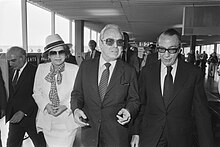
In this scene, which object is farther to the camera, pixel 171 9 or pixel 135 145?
pixel 171 9

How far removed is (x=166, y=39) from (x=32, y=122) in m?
1.81

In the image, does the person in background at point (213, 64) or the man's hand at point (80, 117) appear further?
the person in background at point (213, 64)

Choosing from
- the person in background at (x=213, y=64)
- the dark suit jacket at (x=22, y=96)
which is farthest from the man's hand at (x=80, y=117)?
the person in background at (x=213, y=64)

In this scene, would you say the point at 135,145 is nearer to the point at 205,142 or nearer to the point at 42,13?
the point at 205,142

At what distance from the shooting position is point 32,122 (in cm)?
271

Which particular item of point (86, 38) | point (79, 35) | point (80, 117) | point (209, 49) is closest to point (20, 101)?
point (80, 117)

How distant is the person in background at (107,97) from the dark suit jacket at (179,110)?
167 mm

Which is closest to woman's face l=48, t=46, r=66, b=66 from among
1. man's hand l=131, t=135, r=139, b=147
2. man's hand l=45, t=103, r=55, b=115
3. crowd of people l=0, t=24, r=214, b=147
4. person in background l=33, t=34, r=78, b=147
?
person in background l=33, t=34, r=78, b=147

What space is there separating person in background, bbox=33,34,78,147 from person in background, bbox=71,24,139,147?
12.2 inches

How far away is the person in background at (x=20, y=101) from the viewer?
8.52ft

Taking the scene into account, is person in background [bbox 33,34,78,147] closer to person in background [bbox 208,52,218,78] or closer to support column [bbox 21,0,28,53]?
support column [bbox 21,0,28,53]

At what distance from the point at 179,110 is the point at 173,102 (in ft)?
0.25

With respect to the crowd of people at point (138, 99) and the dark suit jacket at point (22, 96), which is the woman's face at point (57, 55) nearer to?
the crowd of people at point (138, 99)

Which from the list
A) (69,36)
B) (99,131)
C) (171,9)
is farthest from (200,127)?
(69,36)
